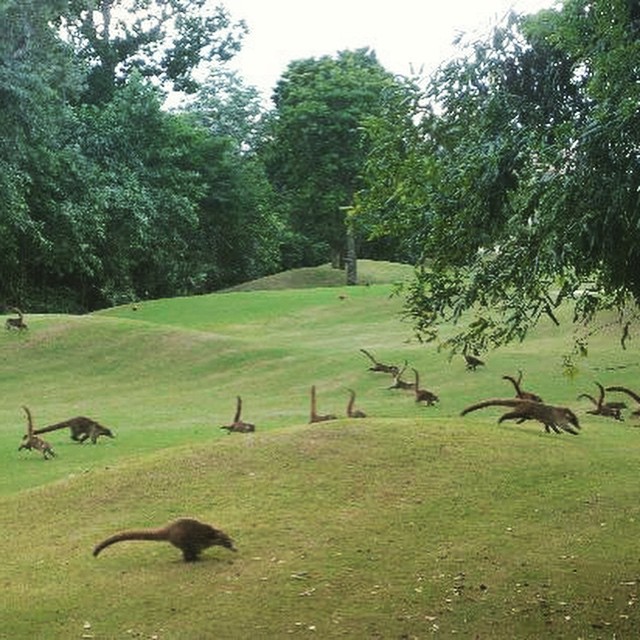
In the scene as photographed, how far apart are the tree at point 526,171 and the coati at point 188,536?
9.64ft

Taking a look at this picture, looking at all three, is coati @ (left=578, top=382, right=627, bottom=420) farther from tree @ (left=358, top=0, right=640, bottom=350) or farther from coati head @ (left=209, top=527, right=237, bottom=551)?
coati head @ (left=209, top=527, right=237, bottom=551)

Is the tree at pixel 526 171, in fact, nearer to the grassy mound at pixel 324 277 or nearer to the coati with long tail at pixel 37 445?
the coati with long tail at pixel 37 445

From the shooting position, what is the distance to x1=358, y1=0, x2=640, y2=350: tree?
26.3ft

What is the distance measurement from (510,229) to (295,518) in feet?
13.2

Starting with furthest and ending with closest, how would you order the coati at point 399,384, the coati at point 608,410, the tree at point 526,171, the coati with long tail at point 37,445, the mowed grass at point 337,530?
the coati at point 399,384 → the coati at point 608,410 → the coati with long tail at point 37,445 → the mowed grass at point 337,530 → the tree at point 526,171

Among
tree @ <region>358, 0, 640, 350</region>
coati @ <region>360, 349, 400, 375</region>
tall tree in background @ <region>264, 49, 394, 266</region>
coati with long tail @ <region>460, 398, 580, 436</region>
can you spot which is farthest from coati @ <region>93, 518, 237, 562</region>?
tall tree in background @ <region>264, 49, 394, 266</region>

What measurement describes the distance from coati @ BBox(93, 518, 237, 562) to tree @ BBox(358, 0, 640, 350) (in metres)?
2.94

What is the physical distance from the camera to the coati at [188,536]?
10.3 m

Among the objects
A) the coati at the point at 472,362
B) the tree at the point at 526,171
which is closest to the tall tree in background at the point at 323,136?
the coati at the point at 472,362

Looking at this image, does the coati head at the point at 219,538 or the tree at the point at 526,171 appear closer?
the tree at the point at 526,171

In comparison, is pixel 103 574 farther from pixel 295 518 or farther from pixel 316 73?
pixel 316 73

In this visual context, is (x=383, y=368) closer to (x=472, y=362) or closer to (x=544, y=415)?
(x=472, y=362)

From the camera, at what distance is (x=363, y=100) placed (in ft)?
177

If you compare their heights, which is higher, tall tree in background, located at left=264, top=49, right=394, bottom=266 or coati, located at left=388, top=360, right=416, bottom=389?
tall tree in background, located at left=264, top=49, right=394, bottom=266
